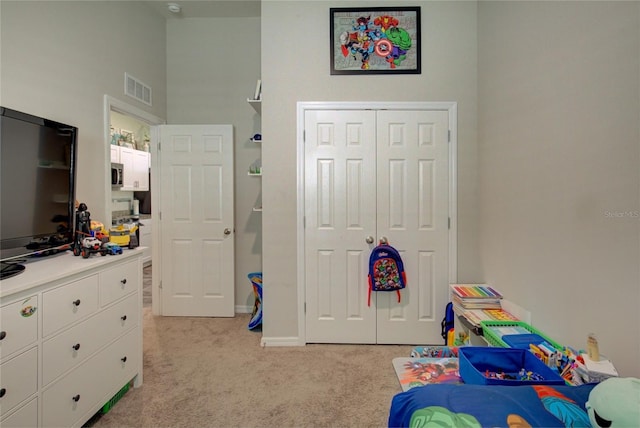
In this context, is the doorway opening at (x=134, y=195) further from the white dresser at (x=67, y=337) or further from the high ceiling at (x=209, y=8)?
the white dresser at (x=67, y=337)

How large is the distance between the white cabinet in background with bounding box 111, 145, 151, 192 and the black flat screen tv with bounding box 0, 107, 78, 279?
132 inches

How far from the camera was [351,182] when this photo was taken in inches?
104

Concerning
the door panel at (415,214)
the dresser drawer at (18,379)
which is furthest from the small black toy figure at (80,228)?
the door panel at (415,214)

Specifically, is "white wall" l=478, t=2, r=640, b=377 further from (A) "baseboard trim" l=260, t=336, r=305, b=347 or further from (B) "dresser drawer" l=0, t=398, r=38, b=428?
(B) "dresser drawer" l=0, t=398, r=38, b=428

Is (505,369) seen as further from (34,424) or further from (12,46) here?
(12,46)

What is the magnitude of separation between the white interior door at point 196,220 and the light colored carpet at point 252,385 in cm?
50

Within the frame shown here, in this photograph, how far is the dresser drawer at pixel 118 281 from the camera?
1.71 m

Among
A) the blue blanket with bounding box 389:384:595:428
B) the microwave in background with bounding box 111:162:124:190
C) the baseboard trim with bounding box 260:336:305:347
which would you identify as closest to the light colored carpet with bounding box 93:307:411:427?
the baseboard trim with bounding box 260:336:305:347

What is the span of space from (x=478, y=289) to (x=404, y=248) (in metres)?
0.63

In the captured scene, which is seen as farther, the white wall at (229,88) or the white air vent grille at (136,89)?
the white wall at (229,88)

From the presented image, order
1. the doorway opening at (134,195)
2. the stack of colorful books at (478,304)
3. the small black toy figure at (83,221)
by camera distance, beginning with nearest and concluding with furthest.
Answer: the small black toy figure at (83,221) → the stack of colorful books at (478,304) → the doorway opening at (134,195)

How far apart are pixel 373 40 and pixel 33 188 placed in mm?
2534

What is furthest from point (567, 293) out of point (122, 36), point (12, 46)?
point (122, 36)

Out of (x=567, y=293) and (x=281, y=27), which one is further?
(x=281, y=27)
